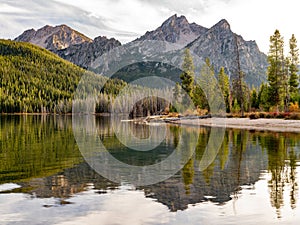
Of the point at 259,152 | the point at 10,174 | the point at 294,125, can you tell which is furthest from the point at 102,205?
the point at 294,125

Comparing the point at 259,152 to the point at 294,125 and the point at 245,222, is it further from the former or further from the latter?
the point at 294,125

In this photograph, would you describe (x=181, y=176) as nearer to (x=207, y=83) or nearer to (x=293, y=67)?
(x=293, y=67)

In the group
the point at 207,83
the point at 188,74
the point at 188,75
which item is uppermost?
the point at 188,74

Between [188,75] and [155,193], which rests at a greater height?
[188,75]

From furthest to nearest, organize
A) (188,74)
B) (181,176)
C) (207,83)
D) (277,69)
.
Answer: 1. (188,74)
2. (207,83)
3. (277,69)
4. (181,176)

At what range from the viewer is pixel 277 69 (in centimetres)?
7262

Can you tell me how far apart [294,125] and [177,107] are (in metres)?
61.6

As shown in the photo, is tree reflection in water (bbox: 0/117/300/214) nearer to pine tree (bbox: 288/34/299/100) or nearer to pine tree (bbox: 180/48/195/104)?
pine tree (bbox: 288/34/299/100)

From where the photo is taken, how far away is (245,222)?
10.1 meters

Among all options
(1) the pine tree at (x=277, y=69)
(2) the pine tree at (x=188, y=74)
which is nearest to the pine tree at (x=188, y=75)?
(2) the pine tree at (x=188, y=74)

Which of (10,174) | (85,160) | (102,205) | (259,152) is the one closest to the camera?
(102,205)

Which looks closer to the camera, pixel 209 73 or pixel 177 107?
pixel 209 73

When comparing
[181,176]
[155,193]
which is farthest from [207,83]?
[155,193]

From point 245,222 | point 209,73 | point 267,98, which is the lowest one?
point 245,222
